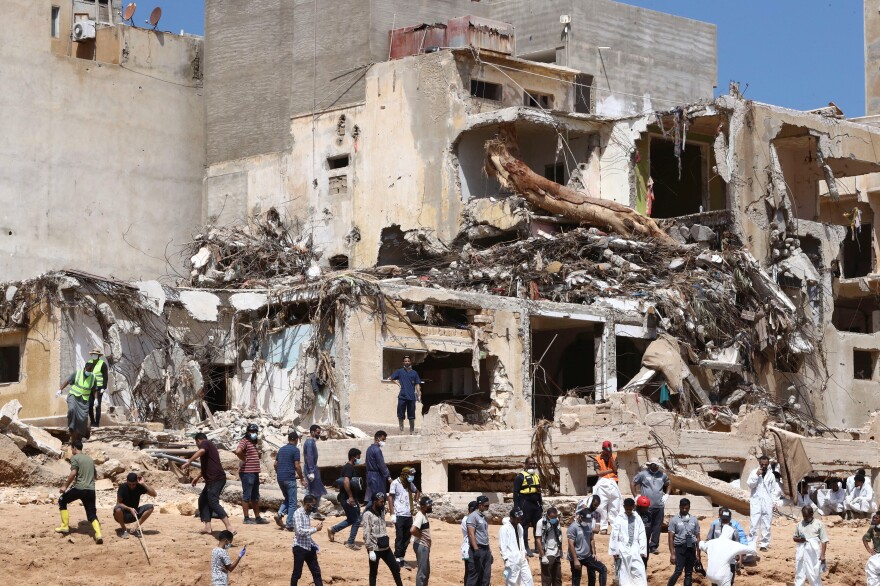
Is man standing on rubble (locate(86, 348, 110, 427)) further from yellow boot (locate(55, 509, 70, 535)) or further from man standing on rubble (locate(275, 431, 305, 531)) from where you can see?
man standing on rubble (locate(275, 431, 305, 531))

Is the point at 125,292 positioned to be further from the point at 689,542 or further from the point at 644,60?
the point at 644,60

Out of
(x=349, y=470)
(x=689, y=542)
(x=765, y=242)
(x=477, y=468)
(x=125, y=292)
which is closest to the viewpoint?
(x=689, y=542)

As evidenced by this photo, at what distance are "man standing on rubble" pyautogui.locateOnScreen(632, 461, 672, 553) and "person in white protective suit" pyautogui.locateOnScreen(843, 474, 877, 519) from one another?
6969 millimetres

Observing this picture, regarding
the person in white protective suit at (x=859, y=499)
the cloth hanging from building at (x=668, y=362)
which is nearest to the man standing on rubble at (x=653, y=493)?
the person in white protective suit at (x=859, y=499)

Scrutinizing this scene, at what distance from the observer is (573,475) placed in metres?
25.9

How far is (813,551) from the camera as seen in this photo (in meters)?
21.4

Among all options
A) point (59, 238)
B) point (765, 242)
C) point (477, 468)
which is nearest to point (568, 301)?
point (765, 242)

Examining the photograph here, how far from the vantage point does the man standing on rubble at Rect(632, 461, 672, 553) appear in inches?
872

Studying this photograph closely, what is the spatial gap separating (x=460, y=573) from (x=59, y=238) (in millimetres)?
23258

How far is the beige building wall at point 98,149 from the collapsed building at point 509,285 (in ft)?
3.15

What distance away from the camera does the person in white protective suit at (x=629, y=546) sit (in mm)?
20484

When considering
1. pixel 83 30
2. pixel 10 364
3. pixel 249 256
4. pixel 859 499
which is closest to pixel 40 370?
pixel 10 364

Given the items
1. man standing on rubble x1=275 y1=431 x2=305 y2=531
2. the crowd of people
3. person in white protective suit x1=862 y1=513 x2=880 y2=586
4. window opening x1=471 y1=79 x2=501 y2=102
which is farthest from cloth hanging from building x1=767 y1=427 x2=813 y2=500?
window opening x1=471 y1=79 x2=501 y2=102

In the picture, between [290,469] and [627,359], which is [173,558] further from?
[627,359]
